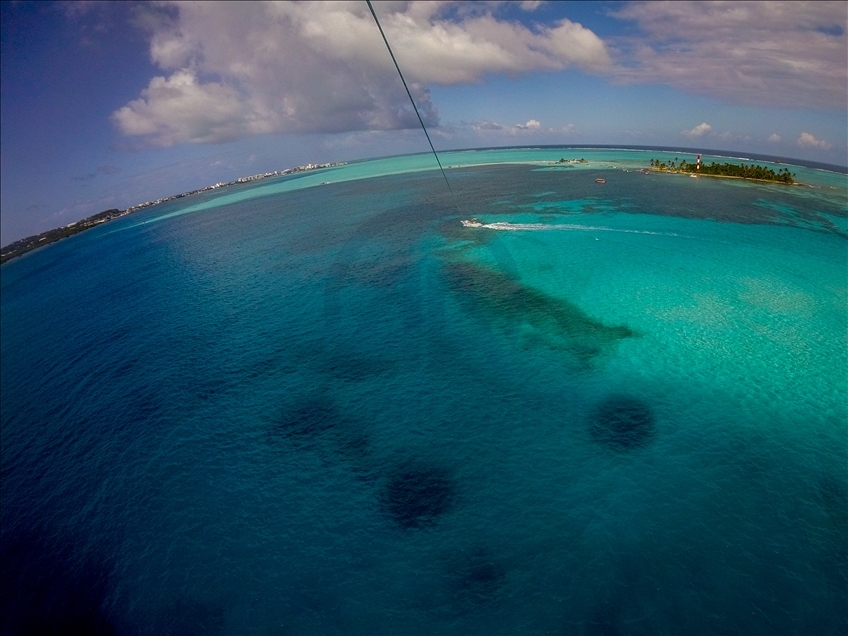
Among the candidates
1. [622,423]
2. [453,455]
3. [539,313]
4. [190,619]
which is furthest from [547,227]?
[190,619]

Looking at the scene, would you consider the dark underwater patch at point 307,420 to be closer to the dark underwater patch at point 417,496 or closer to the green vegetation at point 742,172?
the dark underwater patch at point 417,496

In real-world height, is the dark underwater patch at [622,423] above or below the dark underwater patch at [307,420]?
below

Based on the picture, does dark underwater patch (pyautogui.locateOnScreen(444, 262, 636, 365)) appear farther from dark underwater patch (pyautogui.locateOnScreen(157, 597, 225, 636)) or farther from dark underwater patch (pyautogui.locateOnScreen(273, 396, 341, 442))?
dark underwater patch (pyautogui.locateOnScreen(157, 597, 225, 636))

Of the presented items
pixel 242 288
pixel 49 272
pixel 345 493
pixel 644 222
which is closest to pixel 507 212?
pixel 644 222

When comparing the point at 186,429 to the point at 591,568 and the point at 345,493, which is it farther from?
the point at 591,568

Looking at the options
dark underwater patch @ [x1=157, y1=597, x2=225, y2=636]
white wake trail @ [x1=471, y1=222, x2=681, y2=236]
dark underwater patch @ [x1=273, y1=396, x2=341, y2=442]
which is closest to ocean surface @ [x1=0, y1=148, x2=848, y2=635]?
dark underwater patch @ [x1=157, y1=597, x2=225, y2=636]

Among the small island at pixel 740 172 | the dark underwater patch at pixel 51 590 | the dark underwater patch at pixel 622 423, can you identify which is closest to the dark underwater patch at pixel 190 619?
the dark underwater patch at pixel 51 590
